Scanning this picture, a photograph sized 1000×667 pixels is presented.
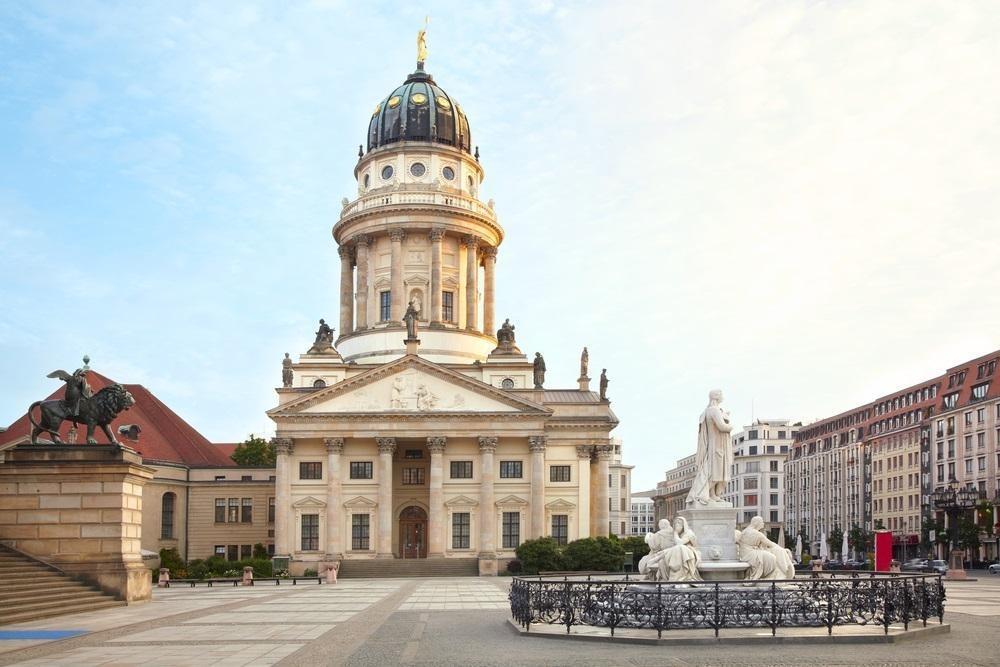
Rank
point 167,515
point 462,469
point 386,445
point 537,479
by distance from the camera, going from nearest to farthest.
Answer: point 386,445 < point 537,479 < point 462,469 < point 167,515

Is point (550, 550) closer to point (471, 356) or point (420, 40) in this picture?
point (471, 356)

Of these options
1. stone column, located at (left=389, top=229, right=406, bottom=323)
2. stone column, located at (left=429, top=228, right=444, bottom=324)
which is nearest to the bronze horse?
stone column, located at (left=429, top=228, right=444, bottom=324)

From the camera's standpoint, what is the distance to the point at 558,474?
81625 millimetres

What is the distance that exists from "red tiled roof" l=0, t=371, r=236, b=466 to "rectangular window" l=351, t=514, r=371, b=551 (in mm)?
15093

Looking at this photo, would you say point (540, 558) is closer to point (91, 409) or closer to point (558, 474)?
point (558, 474)

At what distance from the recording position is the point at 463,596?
142 ft

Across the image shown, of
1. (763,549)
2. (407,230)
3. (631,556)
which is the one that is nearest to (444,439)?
(631,556)

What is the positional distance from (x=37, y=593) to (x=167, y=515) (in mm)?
52484

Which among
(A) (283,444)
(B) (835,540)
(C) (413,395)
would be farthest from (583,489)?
(B) (835,540)

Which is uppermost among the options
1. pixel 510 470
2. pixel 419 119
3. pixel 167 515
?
pixel 419 119

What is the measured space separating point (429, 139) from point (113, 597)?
212 feet

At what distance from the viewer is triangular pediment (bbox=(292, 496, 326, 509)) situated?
7925 centimetres

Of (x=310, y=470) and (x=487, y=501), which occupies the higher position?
(x=310, y=470)

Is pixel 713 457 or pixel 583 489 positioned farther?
pixel 583 489
